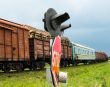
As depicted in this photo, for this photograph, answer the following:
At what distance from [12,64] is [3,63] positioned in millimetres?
1341

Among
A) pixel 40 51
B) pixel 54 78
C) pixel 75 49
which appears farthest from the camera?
pixel 75 49

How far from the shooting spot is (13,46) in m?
27.0

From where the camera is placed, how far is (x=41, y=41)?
111ft

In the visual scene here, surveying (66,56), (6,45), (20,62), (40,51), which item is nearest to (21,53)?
(20,62)

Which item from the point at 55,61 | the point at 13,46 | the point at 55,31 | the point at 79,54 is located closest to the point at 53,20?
the point at 55,31

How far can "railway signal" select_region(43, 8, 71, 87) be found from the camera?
5.28 m

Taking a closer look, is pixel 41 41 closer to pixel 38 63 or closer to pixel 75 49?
pixel 38 63

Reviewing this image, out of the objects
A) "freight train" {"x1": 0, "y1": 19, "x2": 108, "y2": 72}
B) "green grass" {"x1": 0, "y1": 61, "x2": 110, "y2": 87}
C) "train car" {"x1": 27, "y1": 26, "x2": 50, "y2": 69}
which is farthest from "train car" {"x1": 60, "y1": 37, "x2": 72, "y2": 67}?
"green grass" {"x1": 0, "y1": 61, "x2": 110, "y2": 87}

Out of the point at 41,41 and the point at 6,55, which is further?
the point at 41,41

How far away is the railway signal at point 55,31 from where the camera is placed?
5281 mm

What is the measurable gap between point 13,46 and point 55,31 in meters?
21.6

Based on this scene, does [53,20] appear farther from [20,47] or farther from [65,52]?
[65,52]

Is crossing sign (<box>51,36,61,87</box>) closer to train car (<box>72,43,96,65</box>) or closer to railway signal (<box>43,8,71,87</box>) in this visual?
railway signal (<box>43,8,71,87</box>)

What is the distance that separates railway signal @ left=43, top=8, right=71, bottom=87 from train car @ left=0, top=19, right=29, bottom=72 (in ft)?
63.4
